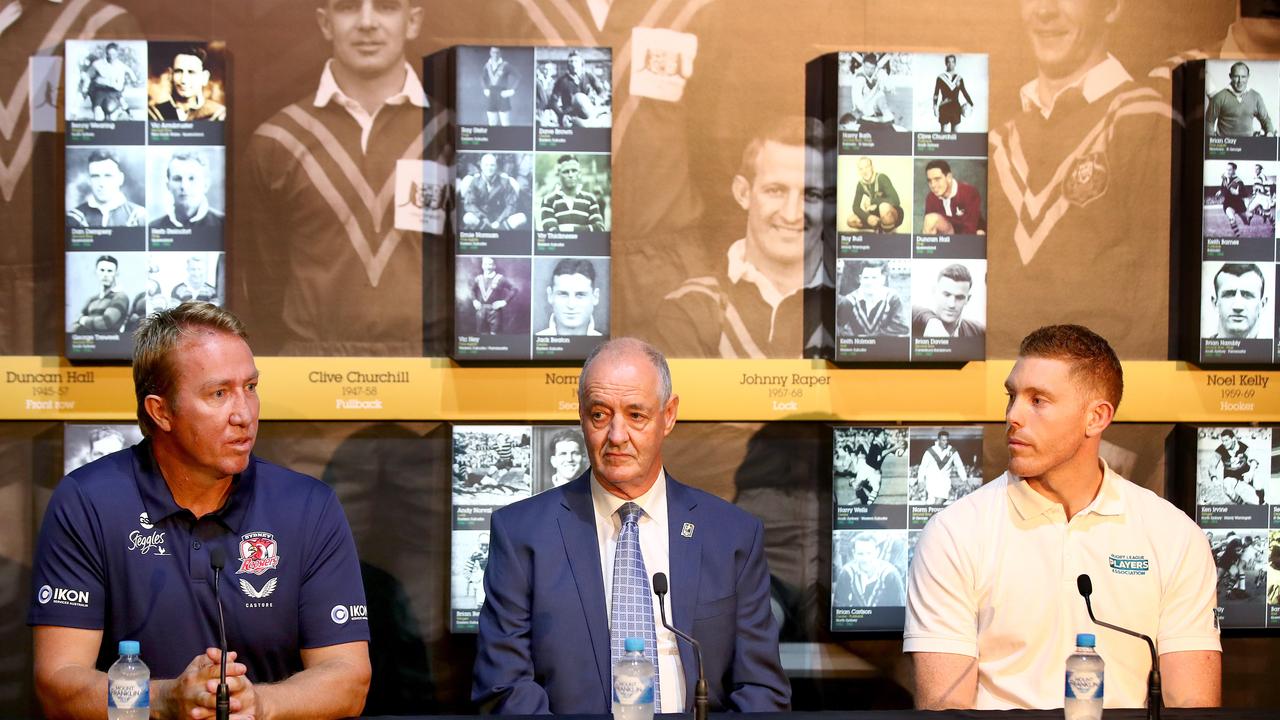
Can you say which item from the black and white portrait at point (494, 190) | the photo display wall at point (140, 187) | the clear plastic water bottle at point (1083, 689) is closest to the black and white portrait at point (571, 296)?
the black and white portrait at point (494, 190)

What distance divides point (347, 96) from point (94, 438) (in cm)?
115

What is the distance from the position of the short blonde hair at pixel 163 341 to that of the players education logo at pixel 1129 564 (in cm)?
194

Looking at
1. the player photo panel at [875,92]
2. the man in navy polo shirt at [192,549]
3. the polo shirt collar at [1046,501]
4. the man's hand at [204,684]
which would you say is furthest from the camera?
the player photo panel at [875,92]

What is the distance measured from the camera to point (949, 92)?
3.36 metres

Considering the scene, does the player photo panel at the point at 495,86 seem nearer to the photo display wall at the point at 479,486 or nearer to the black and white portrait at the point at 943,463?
the photo display wall at the point at 479,486

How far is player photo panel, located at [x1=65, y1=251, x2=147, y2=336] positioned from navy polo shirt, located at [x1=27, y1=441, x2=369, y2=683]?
2.59ft

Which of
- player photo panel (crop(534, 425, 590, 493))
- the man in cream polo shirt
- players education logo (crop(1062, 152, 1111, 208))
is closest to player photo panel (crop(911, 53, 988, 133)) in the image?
players education logo (crop(1062, 152, 1111, 208))

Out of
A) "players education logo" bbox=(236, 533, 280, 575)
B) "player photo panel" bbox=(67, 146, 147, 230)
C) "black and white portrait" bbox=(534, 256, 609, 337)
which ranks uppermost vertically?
"player photo panel" bbox=(67, 146, 147, 230)

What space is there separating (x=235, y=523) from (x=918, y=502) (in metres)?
1.84

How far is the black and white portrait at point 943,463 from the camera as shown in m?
3.42

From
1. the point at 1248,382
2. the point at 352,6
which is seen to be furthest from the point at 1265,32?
the point at 352,6

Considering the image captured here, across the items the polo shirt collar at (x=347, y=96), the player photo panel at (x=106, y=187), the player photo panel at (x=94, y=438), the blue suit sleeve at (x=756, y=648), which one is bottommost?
the blue suit sleeve at (x=756, y=648)

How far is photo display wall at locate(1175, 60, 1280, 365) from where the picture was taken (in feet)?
11.3

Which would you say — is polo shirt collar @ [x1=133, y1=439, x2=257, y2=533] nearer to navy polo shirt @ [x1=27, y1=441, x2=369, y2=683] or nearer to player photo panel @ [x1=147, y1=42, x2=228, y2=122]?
navy polo shirt @ [x1=27, y1=441, x2=369, y2=683]
